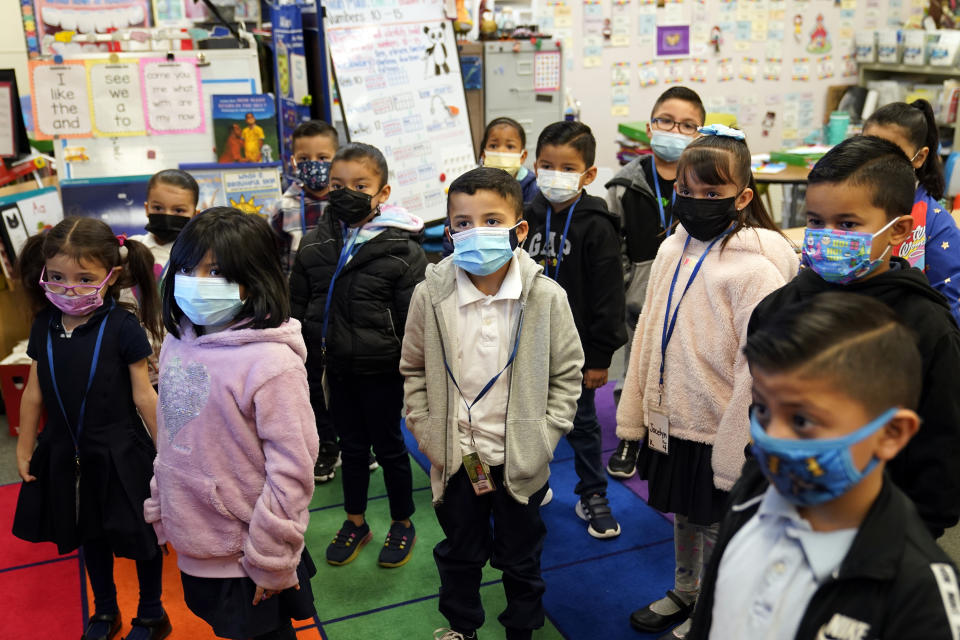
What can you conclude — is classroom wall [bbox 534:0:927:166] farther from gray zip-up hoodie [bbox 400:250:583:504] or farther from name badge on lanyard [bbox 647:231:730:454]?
gray zip-up hoodie [bbox 400:250:583:504]

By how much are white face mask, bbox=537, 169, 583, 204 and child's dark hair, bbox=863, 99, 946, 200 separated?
3.60 feet

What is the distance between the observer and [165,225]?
3.15 metres

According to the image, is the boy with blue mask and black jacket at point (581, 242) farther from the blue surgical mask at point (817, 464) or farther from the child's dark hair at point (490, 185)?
the blue surgical mask at point (817, 464)

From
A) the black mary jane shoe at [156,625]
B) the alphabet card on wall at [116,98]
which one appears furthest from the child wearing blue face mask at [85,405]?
the alphabet card on wall at [116,98]

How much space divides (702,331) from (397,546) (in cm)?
147

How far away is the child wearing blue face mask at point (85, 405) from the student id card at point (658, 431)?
1.45 m

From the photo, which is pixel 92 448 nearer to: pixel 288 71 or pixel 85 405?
pixel 85 405

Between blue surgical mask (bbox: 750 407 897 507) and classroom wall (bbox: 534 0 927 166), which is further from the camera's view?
classroom wall (bbox: 534 0 927 166)

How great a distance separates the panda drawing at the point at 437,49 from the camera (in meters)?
5.45

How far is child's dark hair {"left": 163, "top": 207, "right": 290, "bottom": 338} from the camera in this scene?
1922 millimetres

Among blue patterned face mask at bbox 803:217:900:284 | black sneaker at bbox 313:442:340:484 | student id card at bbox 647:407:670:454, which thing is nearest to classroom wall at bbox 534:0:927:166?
black sneaker at bbox 313:442:340:484

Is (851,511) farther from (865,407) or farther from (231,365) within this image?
(231,365)

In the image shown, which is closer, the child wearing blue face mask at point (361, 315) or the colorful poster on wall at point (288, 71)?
the child wearing blue face mask at point (361, 315)

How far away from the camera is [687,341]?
235cm
